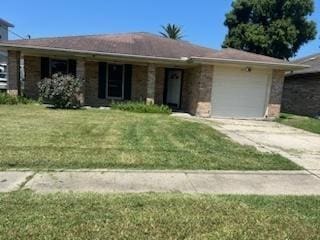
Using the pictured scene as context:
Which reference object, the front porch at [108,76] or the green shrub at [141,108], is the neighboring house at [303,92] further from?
the green shrub at [141,108]

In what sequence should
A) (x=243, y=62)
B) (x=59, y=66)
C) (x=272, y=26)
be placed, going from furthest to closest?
(x=272, y=26) → (x=59, y=66) → (x=243, y=62)

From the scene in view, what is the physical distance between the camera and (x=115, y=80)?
18.3 metres

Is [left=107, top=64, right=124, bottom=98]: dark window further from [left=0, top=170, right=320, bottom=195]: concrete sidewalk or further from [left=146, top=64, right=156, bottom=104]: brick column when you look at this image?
[left=0, top=170, right=320, bottom=195]: concrete sidewalk

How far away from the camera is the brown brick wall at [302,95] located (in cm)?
1906

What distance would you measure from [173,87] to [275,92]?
571cm

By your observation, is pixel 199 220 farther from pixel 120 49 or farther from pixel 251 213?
pixel 120 49

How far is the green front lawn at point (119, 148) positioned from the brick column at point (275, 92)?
262 inches

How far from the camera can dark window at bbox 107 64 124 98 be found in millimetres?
18219

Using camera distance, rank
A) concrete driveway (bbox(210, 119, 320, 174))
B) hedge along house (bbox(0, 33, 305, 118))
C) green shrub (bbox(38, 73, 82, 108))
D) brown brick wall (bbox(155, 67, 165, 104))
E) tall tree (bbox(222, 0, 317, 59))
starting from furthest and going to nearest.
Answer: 1. tall tree (bbox(222, 0, 317, 59))
2. brown brick wall (bbox(155, 67, 165, 104))
3. hedge along house (bbox(0, 33, 305, 118))
4. green shrub (bbox(38, 73, 82, 108))
5. concrete driveway (bbox(210, 119, 320, 174))

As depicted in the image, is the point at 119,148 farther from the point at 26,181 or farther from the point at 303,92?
the point at 303,92

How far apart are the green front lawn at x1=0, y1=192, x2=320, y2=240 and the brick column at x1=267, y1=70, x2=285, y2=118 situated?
12.3 m

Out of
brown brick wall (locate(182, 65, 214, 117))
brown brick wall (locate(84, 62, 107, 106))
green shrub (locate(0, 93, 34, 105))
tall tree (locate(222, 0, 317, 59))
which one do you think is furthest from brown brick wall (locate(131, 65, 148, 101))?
tall tree (locate(222, 0, 317, 59))

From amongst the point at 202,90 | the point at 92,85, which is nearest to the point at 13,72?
the point at 92,85

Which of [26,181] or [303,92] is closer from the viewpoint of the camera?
[26,181]
